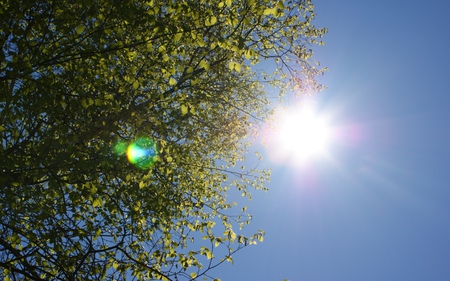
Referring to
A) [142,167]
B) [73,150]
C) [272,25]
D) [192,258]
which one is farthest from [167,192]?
[272,25]

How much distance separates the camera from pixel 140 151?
764cm

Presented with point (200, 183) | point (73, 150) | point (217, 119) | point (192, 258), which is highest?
point (217, 119)

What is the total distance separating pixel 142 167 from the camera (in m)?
7.88

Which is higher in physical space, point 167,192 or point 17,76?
point 167,192

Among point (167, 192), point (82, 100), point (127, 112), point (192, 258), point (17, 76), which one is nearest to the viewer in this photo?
point (17, 76)

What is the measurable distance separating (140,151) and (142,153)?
3.3 inches

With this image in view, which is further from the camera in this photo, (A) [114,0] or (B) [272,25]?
(B) [272,25]

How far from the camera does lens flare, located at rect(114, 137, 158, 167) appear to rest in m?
7.44

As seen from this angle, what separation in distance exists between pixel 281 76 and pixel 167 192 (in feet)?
21.4

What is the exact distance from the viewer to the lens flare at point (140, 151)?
7438 mm

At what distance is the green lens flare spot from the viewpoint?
7438 mm

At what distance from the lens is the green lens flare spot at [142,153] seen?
744 centimetres

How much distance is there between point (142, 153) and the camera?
25.3 ft

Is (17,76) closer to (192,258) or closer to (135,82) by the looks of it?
(135,82)
